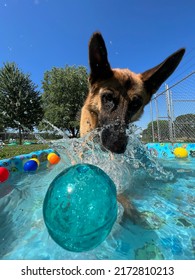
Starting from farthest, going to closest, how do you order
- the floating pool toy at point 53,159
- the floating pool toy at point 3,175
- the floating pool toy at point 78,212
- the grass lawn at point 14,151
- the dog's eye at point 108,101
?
the grass lawn at point 14,151, the floating pool toy at point 53,159, the floating pool toy at point 3,175, the dog's eye at point 108,101, the floating pool toy at point 78,212

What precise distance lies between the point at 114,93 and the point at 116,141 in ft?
3.06

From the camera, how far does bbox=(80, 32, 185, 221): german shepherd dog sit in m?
2.94

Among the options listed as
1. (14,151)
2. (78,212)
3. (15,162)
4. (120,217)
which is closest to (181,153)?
(15,162)

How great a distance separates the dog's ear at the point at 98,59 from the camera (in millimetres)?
3008

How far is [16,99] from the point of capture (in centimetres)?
2597

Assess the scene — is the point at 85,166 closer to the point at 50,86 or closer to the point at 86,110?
the point at 86,110

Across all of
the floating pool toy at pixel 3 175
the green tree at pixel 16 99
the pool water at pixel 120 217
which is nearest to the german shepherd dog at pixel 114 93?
the pool water at pixel 120 217

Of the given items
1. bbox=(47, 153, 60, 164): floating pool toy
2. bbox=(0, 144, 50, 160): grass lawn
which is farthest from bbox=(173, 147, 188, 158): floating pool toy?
bbox=(0, 144, 50, 160): grass lawn

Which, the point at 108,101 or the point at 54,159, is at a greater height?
the point at 108,101

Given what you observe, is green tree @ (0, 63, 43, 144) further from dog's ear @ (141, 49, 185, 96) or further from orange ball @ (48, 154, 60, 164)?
dog's ear @ (141, 49, 185, 96)

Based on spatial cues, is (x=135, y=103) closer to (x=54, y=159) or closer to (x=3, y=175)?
(x=3, y=175)

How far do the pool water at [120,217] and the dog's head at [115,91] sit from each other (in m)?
0.56

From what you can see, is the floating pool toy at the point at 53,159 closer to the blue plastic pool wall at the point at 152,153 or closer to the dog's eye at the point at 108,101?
the blue plastic pool wall at the point at 152,153

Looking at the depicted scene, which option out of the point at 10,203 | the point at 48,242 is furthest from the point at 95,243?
the point at 10,203
